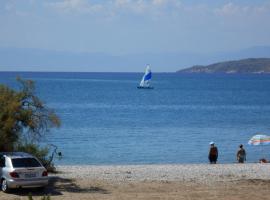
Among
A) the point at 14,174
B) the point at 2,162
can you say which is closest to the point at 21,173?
the point at 14,174

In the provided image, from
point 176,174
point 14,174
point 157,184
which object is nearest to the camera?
point 14,174

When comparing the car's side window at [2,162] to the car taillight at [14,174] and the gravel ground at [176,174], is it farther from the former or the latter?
the gravel ground at [176,174]

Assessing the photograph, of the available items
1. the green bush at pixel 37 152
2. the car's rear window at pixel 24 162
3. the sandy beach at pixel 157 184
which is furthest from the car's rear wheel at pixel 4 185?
the green bush at pixel 37 152

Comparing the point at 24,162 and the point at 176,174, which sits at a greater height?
the point at 24,162

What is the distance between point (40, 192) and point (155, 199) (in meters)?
3.54

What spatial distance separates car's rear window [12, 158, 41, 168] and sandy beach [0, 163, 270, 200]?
85 cm

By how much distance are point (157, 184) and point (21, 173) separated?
472 centimetres

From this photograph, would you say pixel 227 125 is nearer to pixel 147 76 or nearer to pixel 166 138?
pixel 166 138

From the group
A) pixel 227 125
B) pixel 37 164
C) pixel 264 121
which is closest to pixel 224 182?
pixel 37 164

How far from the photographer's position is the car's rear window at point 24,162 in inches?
664

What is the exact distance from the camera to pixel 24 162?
1698 cm

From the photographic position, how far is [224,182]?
19656mm

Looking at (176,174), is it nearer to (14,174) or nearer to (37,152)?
(37,152)

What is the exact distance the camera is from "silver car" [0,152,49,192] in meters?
16.6
